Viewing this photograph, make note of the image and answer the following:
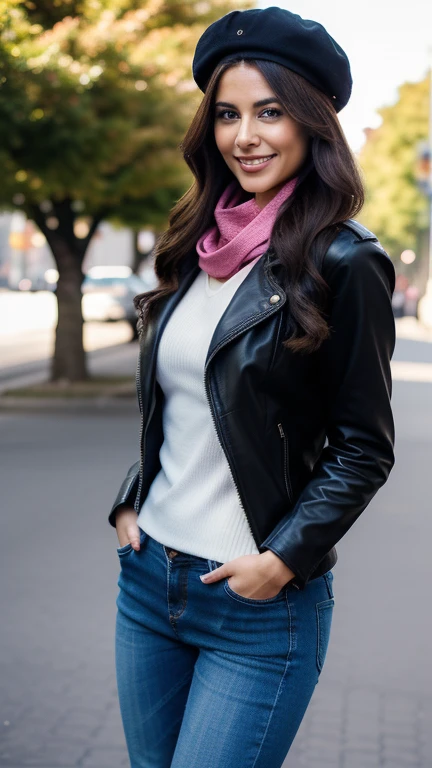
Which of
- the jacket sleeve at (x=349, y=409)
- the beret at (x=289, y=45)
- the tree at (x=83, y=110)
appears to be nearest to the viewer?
the jacket sleeve at (x=349, y=409)

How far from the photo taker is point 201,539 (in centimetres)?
222

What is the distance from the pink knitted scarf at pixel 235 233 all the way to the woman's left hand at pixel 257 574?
59 centimetres

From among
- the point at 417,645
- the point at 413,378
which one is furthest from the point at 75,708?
the point at 413,378

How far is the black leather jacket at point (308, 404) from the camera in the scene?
2.09 meters

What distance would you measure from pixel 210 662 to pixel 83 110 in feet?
35.2

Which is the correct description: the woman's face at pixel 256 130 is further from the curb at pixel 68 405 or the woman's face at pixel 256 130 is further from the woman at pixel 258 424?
the curb at pixel 68 405

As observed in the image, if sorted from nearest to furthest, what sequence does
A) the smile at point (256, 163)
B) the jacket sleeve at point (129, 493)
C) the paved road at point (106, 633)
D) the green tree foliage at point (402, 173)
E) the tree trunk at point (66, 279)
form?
the smile at point (256, 163) < the jacket sleeve at point (129, 493) < the paved road at point (106, 633) < the tree trunk at point (66, 279) < the green tree foliage at point (402, 173)

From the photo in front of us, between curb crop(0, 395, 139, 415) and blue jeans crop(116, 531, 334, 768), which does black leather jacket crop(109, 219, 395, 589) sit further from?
curb crop(0, 395, 139, 415)

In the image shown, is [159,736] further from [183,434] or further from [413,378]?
[413,378]

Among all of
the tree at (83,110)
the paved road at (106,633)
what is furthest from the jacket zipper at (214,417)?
the tree at (83,110)

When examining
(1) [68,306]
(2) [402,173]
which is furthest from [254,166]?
(2) [402,173]

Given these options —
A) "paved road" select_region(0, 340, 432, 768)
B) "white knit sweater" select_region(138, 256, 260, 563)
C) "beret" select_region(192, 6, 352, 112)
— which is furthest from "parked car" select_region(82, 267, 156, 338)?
"beret" select_region(192, 6, 352, 112)

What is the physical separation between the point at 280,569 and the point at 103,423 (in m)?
10.9

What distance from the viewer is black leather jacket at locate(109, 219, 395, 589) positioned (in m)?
2.09
